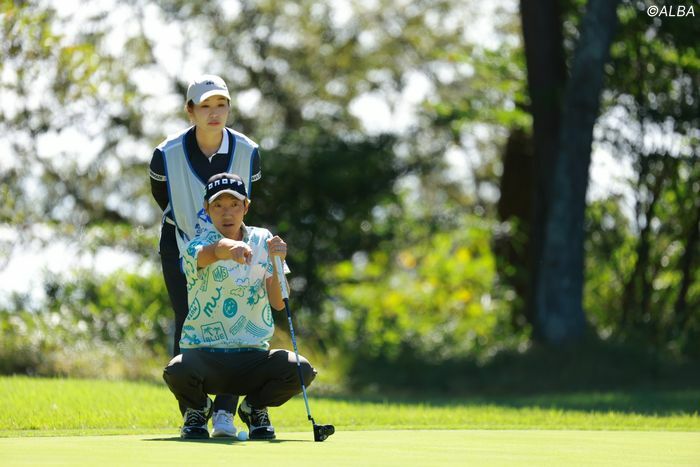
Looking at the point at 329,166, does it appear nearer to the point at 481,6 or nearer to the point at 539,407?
the point at 539,407

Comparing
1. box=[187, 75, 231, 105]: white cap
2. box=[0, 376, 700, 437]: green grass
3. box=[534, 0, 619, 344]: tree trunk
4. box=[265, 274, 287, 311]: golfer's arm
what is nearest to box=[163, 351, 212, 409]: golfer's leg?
box=[265, 274, 287, 311]: golfer's arm

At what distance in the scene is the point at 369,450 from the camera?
6.11 meters

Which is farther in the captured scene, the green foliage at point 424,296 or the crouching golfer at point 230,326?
the green foliage at point 424,296

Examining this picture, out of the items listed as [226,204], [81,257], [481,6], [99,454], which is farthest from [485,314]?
[99,454]

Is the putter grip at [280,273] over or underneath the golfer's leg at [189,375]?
over

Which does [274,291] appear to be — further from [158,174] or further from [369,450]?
[369,450]

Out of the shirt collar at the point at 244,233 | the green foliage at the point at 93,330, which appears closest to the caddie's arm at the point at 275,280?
the shirt collar at the point at 244,233

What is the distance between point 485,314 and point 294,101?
7.53 m

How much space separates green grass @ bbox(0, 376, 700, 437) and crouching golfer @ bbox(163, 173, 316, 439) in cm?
81

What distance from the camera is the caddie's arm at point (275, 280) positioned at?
274 inches

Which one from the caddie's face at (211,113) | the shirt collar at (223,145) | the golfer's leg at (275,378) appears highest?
the caddie's face at (211,113)

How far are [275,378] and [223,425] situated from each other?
1.19ft

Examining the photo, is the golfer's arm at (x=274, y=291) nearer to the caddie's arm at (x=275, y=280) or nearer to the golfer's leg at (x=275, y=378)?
the caddie's arm at (x=275, y=280)

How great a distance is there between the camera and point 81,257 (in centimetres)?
1805
